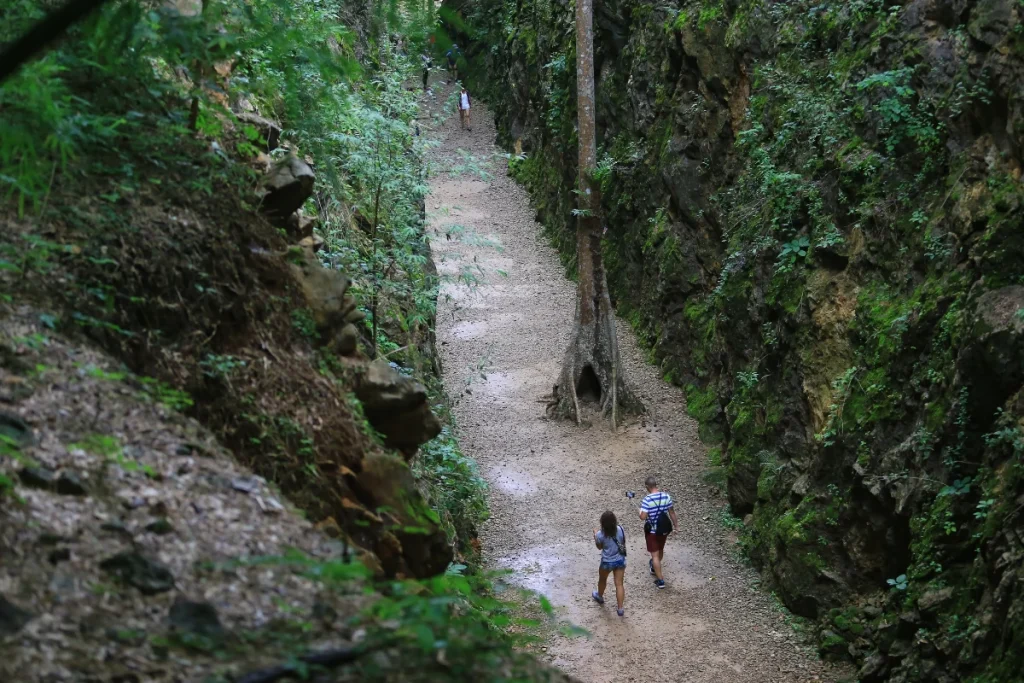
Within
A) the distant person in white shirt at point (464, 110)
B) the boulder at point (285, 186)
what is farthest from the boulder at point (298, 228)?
the distant person in white shirt at point (464, 110)

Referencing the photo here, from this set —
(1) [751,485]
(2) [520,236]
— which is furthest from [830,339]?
(2) [520,236]

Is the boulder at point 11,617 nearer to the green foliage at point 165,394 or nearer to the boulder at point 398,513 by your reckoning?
the green foliage at point 165,394

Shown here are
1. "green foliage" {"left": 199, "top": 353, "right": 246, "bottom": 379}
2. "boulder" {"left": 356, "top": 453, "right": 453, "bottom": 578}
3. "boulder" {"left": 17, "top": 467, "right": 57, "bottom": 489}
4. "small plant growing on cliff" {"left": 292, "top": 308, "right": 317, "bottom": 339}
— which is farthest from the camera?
"small plant growing on cliff" {"left": 292, "top": 308, "right": 317, "bottom": 339}

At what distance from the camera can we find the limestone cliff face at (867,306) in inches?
317

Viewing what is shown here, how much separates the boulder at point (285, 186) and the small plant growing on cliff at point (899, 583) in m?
6.70

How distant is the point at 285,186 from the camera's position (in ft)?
20.9

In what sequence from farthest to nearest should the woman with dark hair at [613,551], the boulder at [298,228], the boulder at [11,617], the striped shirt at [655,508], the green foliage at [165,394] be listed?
the striped shirt at [655,508] < the woman with dark hair at [613,551] < the boulder at [298,228] < the green foliage at [165,394] < the boulder at [11,617]

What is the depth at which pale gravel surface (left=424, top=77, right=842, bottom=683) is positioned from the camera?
32.7ft

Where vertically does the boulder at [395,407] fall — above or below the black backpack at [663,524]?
above

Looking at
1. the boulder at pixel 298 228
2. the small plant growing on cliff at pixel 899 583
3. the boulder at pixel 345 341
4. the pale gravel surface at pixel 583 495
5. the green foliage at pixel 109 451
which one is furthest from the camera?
the pale gravel surface at pixel 583 495

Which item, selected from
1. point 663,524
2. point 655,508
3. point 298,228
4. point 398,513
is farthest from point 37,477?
point 663,524

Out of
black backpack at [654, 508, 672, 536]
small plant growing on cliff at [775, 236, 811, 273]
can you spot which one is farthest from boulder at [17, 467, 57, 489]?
small plant growing on cliff at [775, 236, 811, 273]

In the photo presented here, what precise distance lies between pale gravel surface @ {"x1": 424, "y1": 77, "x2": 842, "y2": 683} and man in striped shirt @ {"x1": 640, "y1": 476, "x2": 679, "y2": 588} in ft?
0.94

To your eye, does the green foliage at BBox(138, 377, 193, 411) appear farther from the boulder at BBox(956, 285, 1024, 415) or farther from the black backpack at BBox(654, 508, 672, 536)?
the black backpack at BBox(654, 508, 672, 536)
